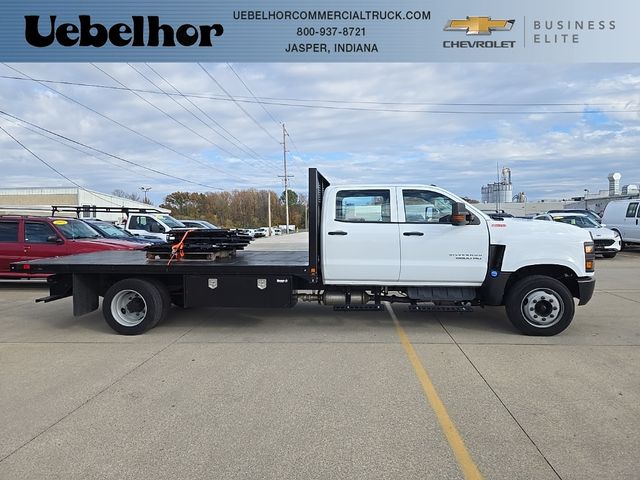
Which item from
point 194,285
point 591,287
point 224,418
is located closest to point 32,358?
point 194,285

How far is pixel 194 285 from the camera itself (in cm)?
702

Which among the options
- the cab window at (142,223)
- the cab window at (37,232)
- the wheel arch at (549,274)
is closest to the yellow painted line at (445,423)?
the wheel arch at (549,274)

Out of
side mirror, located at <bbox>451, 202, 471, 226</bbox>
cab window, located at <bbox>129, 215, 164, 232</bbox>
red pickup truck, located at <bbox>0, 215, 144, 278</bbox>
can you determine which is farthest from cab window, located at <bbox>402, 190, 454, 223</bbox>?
cab window, located at <bbox>129, 215, 164, 232</bbox>

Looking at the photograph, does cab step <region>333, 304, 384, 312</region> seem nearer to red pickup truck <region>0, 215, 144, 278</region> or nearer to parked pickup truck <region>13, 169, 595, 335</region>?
parked pickup truck <region>13, 169, 595, 335</region>

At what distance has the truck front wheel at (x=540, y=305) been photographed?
6605 mm

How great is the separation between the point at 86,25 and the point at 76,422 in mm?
11312

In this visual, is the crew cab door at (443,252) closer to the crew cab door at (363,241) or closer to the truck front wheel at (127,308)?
the crew cab door at (363,241)

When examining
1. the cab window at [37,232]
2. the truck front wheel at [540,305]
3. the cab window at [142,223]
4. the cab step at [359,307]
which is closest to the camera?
the truck front wheel at [540,305]

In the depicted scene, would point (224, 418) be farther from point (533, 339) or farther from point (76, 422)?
point (533, 339)

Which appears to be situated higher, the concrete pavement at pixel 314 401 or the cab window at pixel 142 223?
the cab window at pixel 142 223

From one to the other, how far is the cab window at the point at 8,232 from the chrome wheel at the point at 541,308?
1130 centimetres

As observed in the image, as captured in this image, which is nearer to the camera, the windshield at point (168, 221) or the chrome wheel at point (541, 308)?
Result: the chrome wheel at point (541, 308)

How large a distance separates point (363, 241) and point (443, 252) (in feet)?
3.73

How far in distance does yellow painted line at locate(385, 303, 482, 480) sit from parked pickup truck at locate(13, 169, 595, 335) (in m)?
1.21
